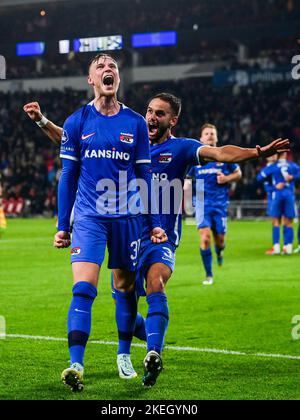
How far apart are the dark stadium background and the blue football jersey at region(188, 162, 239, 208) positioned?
21084mm

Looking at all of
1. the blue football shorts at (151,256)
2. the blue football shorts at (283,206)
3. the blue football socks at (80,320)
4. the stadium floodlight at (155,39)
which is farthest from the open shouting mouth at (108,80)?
the stadium floodlight at (155,39)

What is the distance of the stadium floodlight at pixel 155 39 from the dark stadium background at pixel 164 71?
821 millimetres

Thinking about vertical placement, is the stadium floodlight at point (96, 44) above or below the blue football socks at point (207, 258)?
above

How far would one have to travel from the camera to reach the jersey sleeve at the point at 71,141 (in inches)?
259

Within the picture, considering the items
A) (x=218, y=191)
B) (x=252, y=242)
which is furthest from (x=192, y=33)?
(x=218, y=191)

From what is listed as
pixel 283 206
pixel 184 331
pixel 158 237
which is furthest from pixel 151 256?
pixel 283 206

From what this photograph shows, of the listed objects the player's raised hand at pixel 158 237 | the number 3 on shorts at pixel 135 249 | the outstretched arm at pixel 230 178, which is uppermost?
the outstretched arm at pixel 230 178

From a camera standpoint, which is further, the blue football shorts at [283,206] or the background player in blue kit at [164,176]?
the blue football shorts at [283,206]

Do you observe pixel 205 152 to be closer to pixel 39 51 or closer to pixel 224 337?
pixel 224 337

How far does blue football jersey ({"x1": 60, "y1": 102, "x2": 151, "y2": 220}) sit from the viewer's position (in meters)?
6.54

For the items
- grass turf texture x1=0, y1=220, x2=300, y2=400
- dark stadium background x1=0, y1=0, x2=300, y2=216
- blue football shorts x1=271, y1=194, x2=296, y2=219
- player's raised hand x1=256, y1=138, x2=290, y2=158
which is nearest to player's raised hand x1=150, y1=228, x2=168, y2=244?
player's raised hand x1=256, y1=138, x2=290, y2=158

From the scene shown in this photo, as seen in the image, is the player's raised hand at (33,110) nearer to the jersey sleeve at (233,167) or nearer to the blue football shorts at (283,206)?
the jersey sleeve at (233,167)

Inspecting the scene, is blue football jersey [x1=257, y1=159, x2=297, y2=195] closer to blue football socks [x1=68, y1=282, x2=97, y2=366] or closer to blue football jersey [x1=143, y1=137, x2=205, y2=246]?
blue football jersey [x1=143, y1=137, x2=205, y2=246]

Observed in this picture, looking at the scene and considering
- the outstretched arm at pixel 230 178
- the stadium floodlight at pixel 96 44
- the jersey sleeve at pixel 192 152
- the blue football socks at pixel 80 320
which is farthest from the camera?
the stadium floodlight at pixel 96 44
